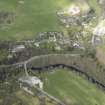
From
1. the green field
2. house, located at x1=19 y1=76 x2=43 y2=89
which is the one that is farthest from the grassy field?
the green field

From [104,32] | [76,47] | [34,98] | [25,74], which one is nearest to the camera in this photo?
[34,98]

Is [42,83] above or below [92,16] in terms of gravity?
below

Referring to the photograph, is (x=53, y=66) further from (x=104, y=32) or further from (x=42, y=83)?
(x=104, y=32)

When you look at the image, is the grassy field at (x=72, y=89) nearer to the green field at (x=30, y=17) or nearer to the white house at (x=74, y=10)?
the green field at (x=30, y=17)

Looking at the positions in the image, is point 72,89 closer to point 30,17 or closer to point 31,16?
point 30,17

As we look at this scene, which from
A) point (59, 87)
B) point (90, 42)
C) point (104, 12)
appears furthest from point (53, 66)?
point (104, 12)

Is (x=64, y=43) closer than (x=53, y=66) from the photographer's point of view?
No

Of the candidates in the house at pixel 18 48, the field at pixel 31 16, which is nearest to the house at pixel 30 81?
the house at pixel 18 48

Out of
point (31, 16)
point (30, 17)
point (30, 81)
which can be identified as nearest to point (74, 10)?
point (31, 16)
